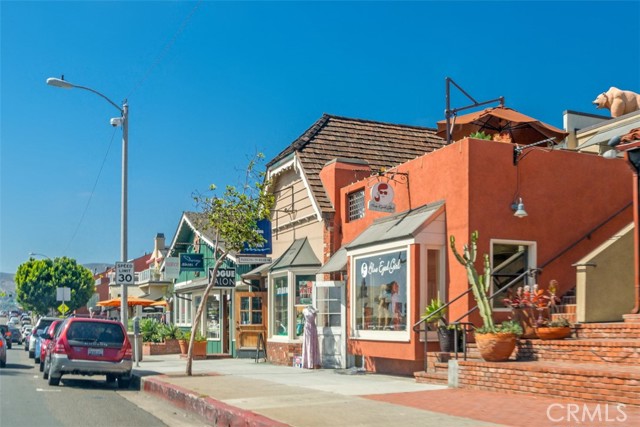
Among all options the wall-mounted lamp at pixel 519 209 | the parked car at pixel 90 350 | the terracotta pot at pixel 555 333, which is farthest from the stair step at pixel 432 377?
the parked car at pixel 90 350

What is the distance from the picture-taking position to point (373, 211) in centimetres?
1856

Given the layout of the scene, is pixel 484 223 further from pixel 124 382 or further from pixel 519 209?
pixel 124 382

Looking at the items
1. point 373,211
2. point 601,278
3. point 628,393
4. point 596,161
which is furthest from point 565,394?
point 373,211

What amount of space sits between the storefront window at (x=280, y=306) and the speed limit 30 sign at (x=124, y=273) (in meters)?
4.39

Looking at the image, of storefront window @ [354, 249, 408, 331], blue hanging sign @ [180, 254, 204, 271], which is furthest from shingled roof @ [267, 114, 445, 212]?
blue hanging sign @ [180, 254, 204, 271]

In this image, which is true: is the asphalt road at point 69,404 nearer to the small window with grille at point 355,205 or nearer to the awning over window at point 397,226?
the awning over window at point 397,226

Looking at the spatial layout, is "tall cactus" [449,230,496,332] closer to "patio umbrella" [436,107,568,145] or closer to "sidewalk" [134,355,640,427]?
"sidewalk" [134,355,640,427]

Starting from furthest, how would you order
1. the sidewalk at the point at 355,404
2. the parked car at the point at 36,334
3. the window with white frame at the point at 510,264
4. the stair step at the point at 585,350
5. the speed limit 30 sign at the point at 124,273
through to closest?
the parked car at the point at 36,334 → the speed limit 30 sign at the point at 124,273 → the window with white frame at the point at 510,264 → the stair step at the point at 585,350 → the sidewalk at the point at 355,404

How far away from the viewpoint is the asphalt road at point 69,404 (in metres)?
11.8

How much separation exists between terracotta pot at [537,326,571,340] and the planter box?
65.8 ft

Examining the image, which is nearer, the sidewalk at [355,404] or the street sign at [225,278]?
the sidewalk at [355,404]

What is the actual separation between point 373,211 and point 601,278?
19.6 ft

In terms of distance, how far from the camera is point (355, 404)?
38.3 feet

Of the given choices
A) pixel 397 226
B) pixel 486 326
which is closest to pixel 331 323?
pixel 397 226
